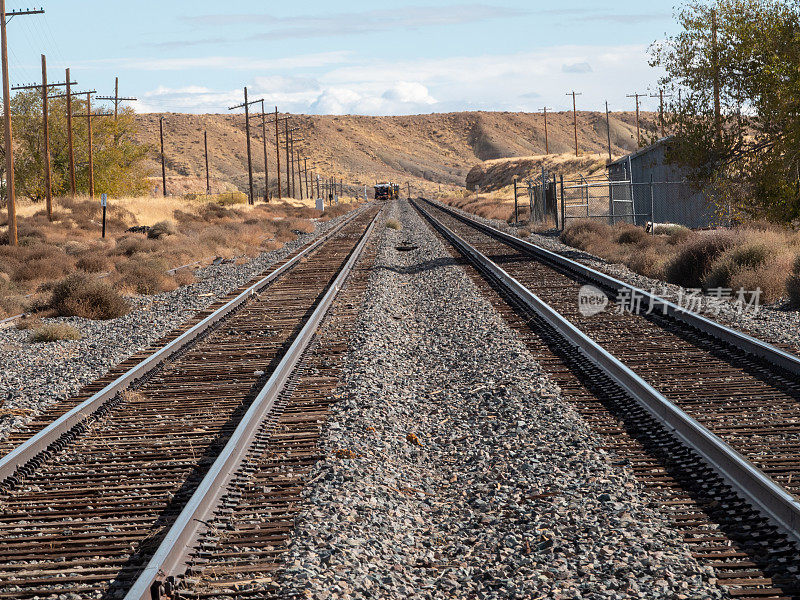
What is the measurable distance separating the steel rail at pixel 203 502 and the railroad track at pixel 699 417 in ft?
9.77

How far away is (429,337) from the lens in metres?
12.7

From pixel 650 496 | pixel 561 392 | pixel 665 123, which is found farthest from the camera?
pixel 665 123

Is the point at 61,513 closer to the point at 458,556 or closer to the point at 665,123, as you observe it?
the point at 458,556

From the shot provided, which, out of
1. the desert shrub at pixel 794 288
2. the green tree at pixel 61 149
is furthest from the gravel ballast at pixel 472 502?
the green tree at pixel 61 149

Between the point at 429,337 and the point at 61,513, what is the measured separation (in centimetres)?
737

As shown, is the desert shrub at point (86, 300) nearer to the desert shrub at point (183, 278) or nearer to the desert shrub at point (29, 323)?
the desert shrub at point (29, 323)

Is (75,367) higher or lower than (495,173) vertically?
lower

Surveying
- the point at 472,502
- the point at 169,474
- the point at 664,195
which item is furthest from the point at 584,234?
the point at 169,474

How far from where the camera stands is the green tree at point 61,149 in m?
A: 62.9

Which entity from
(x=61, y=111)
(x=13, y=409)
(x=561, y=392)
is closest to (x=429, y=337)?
(x=561, y=392)

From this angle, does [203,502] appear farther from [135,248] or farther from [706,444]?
[135,248]

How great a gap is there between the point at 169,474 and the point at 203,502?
1154 mm

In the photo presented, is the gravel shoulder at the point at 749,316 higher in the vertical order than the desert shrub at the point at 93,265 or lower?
lower

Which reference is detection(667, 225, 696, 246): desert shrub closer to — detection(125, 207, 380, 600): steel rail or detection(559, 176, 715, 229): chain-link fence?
detection(559, 176, 715, 229): chain-link fence
